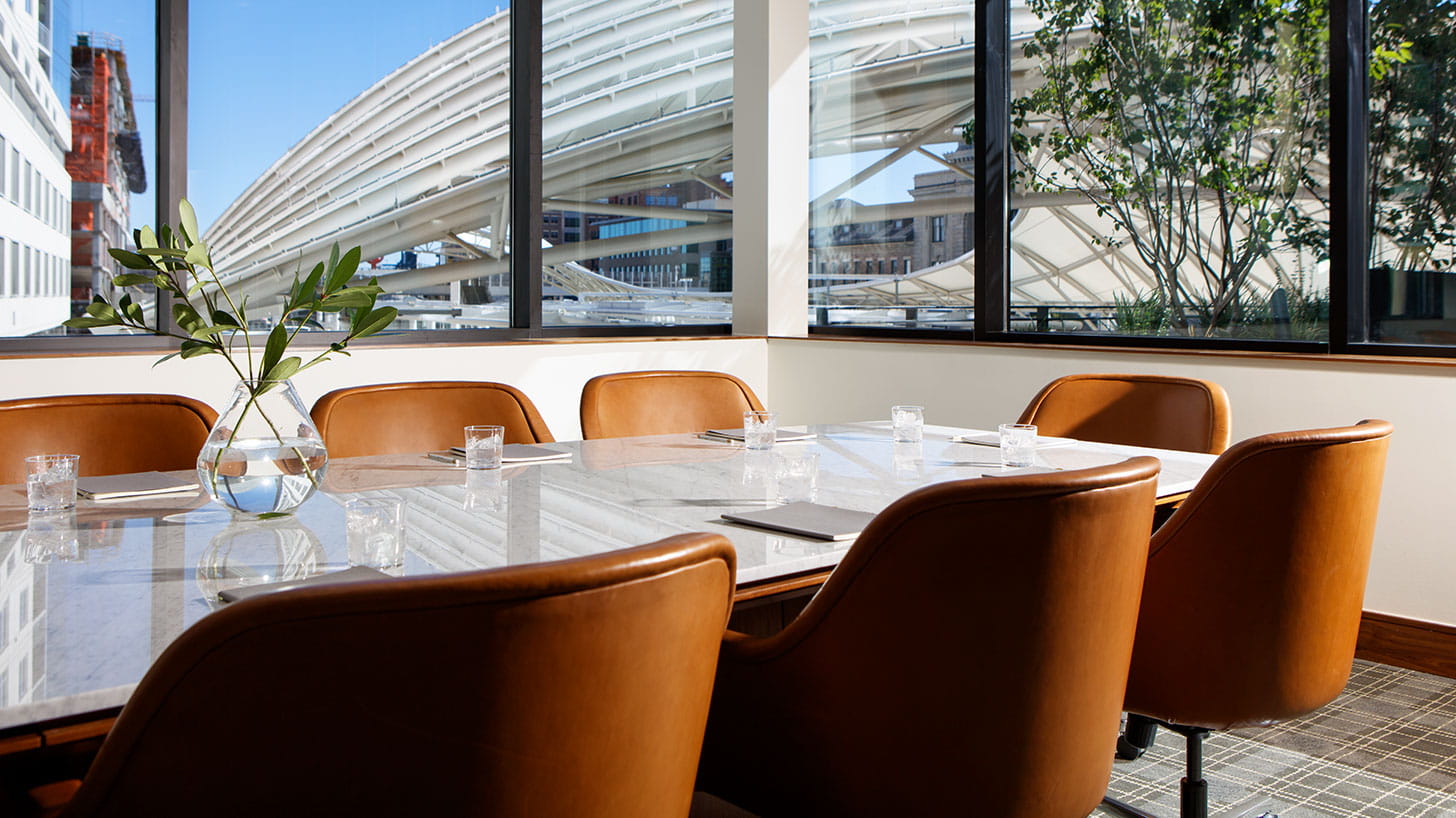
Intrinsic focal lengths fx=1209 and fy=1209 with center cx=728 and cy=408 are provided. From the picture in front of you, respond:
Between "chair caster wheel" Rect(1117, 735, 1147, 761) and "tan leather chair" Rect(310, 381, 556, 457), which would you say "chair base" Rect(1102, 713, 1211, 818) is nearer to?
"chair caster wheel" Rect(1117, 735, 1147, 761)

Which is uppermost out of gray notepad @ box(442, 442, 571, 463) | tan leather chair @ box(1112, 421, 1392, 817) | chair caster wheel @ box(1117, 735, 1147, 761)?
gray notepad @ box(442, 442, 571, 463)

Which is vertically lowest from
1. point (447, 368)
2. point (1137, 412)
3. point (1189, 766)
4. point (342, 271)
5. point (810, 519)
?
point (1189, 766)

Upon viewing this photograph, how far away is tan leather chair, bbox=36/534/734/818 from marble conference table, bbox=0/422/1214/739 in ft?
0.71

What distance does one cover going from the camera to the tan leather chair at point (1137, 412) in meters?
2.96

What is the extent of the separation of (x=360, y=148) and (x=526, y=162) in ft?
2.26

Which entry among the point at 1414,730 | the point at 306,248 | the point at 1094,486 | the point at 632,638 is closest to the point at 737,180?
the point at 306,248

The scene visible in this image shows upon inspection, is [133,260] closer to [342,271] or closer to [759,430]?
A: [342,271]

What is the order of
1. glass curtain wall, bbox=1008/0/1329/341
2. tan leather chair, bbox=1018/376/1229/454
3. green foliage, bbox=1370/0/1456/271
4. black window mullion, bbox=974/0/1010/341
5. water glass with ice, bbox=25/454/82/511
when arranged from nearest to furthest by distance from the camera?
water glass with ice, bbox=25/454/82/511
tan leather chair, bbox=1018/376/1229/454
green foliage, bbox=1370/0/1456/271
glass curtain wall, bbox=1008/0/1329/341
black window mullion, bbox=974/0/1010/341

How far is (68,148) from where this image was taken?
3.96 meters

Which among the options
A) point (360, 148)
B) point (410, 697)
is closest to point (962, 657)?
point (410, 697)

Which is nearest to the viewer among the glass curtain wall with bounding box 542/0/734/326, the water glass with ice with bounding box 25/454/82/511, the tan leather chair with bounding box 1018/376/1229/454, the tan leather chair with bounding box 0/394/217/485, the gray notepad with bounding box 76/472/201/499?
the water glass with ice with bounding box 25/454/82/511

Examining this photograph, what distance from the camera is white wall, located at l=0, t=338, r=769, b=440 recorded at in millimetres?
3703

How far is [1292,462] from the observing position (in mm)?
1812

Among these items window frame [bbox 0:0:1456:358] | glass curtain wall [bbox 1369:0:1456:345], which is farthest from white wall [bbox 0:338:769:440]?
glass curtain wall [bbox 1369:0:1456:345]
